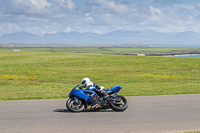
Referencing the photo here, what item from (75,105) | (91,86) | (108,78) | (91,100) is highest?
(91,86)

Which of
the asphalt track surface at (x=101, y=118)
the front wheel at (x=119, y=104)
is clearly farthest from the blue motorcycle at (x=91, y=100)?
the asphalt track surface at (x=101, y=118)

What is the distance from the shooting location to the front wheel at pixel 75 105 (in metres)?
12.0

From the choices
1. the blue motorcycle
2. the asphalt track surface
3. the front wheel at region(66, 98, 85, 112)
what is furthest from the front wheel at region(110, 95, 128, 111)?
the front wheel at region(66, 98, 85, 112)

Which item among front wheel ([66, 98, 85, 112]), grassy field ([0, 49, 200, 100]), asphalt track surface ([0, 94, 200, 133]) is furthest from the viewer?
grassy field ([0, 49, 200, 100])

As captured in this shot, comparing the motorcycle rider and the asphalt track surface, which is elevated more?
the motorcycle rider

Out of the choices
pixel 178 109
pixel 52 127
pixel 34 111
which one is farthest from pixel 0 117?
pixel 178 109

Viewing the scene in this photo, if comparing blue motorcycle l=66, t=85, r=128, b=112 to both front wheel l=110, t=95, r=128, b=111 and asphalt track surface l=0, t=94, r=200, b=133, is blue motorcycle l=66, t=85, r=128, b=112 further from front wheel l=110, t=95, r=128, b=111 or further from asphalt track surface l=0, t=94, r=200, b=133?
asphalt track surface l=0, t=94, r=200, b=133

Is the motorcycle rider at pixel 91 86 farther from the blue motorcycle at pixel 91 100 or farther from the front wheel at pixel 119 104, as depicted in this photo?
the front wheel at pixel 119 104

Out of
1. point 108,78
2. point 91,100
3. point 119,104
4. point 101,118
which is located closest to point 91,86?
point 91,100

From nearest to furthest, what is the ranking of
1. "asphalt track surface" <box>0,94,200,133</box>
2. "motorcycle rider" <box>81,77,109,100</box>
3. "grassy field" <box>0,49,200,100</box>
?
"asphalt track surface" <box>0,94,200,133</box> → "motorcycle rider" <box>81,77,109,100</box> → "grassy field" <box>0,49,200,100</box>

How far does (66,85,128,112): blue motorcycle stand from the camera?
1195cm

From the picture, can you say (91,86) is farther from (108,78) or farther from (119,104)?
(108,78)

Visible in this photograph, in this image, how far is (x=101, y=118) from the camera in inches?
426

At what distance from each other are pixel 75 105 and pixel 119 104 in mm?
1819
